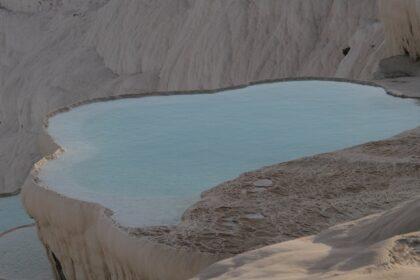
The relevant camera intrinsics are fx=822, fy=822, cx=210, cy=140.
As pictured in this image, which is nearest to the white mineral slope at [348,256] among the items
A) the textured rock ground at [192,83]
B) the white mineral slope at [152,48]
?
the textured rock ground at [192,83]

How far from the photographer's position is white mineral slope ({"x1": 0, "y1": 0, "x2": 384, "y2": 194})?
18797 millimetres

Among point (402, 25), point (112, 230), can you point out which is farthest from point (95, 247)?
point (402, 25)

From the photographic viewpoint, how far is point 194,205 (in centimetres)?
536

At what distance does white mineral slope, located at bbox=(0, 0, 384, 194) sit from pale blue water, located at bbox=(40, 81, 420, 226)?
5.54m

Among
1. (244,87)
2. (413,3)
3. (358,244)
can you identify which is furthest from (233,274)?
(413,3)

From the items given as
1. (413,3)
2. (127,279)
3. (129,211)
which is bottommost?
(127,279)

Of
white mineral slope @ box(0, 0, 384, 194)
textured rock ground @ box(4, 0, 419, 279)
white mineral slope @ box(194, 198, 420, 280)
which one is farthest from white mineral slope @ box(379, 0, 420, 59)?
white mineral slope @ box(194, 198, 420, 280)

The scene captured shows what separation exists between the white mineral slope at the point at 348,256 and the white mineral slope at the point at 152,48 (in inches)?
440

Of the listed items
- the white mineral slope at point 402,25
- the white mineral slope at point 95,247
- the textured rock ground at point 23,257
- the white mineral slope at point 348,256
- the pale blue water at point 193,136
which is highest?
the white mineral slope at point 402,25

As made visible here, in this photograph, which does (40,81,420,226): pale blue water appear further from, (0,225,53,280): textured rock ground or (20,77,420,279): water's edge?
(0,225,53,280): textured rock ground

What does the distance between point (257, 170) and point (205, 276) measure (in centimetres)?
289

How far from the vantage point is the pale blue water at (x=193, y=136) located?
602 centimetres

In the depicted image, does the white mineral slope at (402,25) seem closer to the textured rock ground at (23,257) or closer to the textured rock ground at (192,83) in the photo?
the textured rock ground at (192,83)

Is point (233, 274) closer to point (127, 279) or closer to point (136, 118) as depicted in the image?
point (127, 279)
